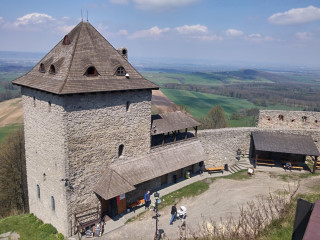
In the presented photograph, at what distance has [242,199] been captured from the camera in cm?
1803

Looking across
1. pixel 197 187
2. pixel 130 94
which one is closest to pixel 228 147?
pixel 197 187

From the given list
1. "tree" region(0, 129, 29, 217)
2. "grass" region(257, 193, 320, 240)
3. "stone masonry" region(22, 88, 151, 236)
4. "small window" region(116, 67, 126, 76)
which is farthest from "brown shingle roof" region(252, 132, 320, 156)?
"tree" region(0, 129, 29, 217)

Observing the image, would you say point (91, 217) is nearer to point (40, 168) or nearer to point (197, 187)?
point (40, 168)

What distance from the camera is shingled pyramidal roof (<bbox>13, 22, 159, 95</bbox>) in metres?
14.6

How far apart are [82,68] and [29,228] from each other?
1220 cm

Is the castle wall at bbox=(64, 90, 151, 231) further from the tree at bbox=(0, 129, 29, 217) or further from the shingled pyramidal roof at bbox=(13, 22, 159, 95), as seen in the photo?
the tree at bbox=(0, 129, 29, 217)

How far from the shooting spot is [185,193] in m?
19.8

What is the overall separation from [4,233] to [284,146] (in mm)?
24256

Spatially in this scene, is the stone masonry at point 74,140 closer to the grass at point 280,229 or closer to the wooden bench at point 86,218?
the wooden bench at point 86,218

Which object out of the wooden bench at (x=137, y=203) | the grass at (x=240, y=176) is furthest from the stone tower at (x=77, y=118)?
the grass at (x=240, y=176)

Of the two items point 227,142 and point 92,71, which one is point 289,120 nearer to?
point 227,142

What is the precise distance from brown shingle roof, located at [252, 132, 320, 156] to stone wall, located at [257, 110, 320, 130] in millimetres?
1389

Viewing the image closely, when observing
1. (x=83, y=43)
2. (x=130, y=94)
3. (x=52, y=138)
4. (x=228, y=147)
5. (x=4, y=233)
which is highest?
(x=83, y=43)

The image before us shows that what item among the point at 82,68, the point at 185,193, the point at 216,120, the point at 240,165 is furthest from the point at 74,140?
the point at 216,120
